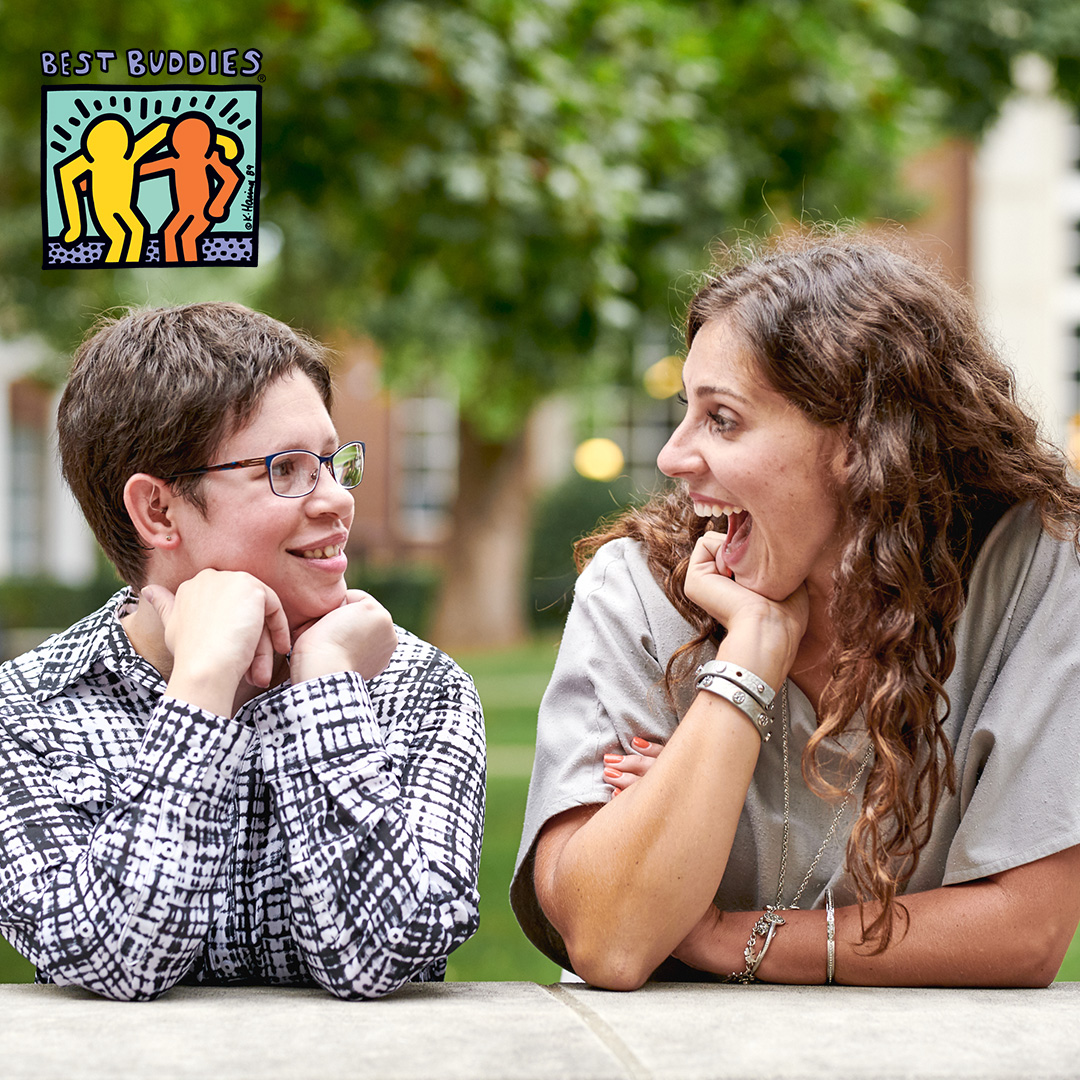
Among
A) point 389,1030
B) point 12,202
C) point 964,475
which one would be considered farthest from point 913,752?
point 12,202

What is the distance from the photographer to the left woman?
1.93 meters

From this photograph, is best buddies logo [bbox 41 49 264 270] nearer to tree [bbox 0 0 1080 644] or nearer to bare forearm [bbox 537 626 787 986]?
bare forearm [bbox 537 626 787 986]

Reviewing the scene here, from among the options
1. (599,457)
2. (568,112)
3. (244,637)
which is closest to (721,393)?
(244,637)

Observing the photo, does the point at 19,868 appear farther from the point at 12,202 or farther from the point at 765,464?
the point at 12,202

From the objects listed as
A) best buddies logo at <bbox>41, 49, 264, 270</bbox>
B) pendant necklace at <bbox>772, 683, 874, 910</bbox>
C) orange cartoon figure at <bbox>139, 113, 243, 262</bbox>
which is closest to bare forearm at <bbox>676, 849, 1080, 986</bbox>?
pendant necklace at <bbox>772, 683, 874, 910</bbox>

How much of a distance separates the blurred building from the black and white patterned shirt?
13389 mm

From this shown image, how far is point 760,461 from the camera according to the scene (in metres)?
2.17

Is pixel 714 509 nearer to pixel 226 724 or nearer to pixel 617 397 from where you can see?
pixel 226 724

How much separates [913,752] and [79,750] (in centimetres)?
129

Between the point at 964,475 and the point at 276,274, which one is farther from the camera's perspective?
the point at 276,274

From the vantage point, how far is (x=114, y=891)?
1898mm

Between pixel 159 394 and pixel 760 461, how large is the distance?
0.94m

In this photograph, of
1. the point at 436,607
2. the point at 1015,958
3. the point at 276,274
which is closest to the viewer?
the point at 1015,958

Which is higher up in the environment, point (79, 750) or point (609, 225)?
point (609, 225)
